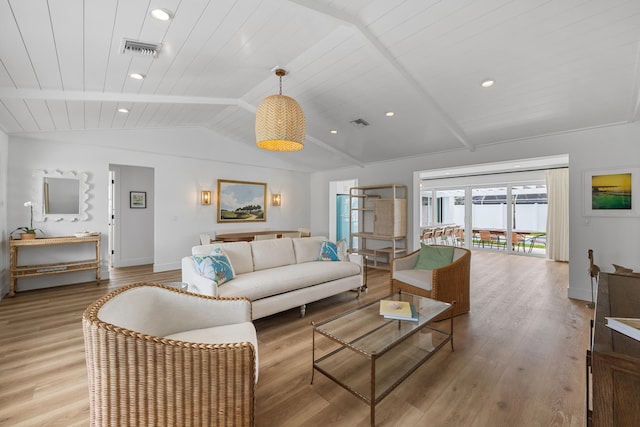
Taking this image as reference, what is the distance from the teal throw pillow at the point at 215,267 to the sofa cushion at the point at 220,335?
949 millimetres

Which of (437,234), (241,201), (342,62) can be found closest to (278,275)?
(342,62)

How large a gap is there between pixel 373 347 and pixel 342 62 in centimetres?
278

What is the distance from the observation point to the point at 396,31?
94.6 inches

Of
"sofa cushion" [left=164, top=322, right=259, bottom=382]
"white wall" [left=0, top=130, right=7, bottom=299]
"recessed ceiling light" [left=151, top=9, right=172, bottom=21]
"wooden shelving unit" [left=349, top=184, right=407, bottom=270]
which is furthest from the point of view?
"wooden shelving unit" [left=349, top=184, right=407, bottom=270]

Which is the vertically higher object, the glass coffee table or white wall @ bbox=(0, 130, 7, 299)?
white wall @ bbox=(0, 130, 7, 299)

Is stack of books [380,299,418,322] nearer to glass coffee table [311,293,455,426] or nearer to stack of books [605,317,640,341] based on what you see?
glass coffee table [311,293,455,426]

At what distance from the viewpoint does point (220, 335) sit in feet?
5.51

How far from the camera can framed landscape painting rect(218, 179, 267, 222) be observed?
6.31 m

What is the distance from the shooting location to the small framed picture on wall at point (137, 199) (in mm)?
6035

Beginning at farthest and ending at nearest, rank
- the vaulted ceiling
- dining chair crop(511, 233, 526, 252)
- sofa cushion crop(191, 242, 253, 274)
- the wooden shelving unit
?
dining chair crop(511, 233, 526, 252) → the wooden shelving unit → sofa cushion crop(191, 242, 253, 274) → the vaulted ceiling

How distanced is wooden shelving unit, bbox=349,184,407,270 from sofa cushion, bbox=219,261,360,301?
1.97 m

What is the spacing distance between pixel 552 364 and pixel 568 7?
278 cm

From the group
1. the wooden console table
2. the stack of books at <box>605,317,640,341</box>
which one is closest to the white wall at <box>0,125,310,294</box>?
the wooden console table

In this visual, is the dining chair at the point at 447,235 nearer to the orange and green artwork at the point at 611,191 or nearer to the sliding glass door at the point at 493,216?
the sliding glass door at the point at 493,216
